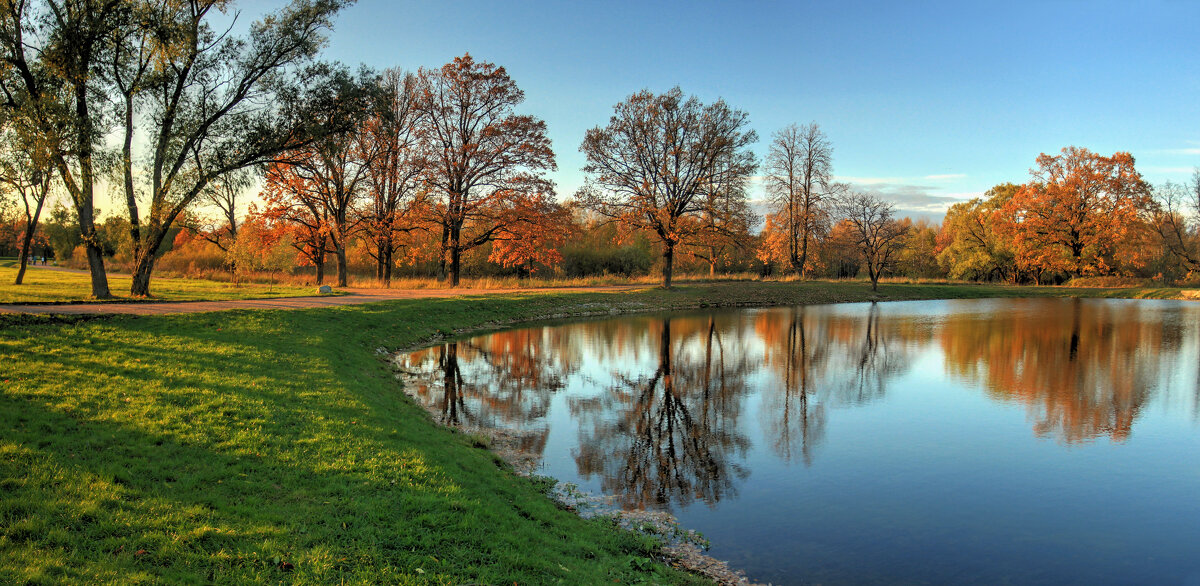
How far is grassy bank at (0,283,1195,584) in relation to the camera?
4594 millimetres

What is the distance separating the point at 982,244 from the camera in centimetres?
6112

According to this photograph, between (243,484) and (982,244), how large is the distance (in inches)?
2762

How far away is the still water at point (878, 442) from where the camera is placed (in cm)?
649

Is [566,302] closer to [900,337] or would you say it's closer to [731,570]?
[900,337]

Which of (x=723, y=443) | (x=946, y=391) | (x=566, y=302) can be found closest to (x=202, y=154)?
(x=566, y=302)

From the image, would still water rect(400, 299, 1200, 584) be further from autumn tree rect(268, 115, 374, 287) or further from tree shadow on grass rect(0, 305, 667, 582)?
autumn tree rect(268, 115, 374, 287)

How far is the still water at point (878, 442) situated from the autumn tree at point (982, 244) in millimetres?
40238

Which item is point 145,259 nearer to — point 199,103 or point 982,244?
point 199,103

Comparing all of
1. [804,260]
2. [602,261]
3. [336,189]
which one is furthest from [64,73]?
[804,260]

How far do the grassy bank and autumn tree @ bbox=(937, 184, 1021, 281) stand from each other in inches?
2412

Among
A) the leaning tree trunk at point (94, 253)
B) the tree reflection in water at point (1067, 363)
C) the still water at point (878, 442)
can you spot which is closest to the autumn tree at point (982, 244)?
the tree reflection in water at point (1067, 363)

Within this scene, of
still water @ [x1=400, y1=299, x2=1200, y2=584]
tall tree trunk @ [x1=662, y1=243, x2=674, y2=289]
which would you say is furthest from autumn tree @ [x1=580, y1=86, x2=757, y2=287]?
still water @ [x1=400, y1=299, x2=1200, y2=584]

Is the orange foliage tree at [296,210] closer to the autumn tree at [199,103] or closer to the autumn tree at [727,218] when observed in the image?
the autumn tree at [199,103]

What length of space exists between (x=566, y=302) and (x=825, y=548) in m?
26.0
